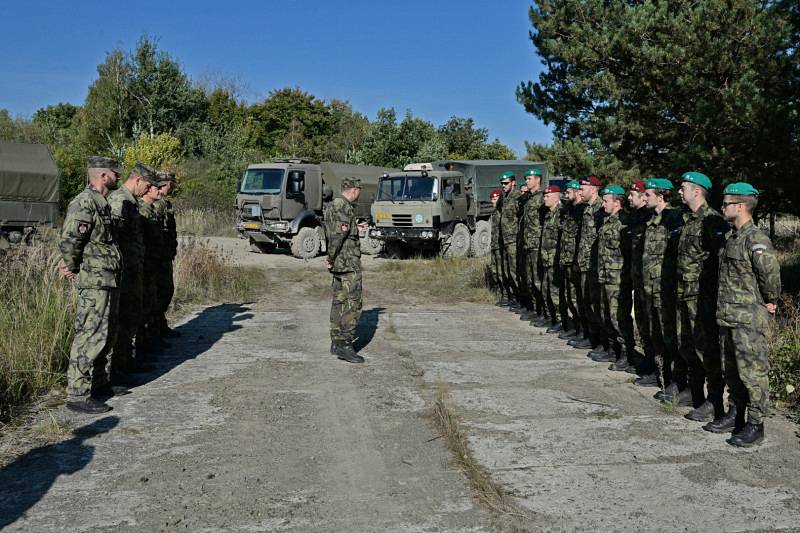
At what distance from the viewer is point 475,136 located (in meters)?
41.2

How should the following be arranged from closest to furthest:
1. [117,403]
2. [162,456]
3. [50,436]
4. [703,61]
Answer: [162,456], [50,436], [117,403], [703,61]

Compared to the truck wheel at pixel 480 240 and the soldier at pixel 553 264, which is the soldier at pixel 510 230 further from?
the truck wheel at pixel 480 240

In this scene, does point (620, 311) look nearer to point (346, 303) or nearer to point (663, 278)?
point (663, 278)

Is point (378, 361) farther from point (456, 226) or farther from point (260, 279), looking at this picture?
point (456, 226)

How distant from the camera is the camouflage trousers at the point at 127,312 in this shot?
616 cm

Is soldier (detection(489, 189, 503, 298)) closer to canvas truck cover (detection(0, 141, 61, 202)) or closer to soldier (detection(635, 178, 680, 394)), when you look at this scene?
soldier (detection(635, 178, 680, 394))

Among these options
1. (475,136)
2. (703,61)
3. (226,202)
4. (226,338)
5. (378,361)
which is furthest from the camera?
(475,136)

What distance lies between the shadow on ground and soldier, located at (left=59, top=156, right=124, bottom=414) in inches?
21.9

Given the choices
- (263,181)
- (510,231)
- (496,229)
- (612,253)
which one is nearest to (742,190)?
(612,253)

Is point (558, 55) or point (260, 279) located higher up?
point (558, 55)

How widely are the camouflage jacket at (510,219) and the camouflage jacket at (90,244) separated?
6.15 metres

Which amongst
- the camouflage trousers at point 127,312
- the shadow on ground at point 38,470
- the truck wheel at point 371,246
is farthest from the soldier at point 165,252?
the truck wheel at point 371,246

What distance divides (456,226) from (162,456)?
1311 centimetres

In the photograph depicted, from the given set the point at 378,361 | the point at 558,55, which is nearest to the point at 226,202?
the point at 558,55
